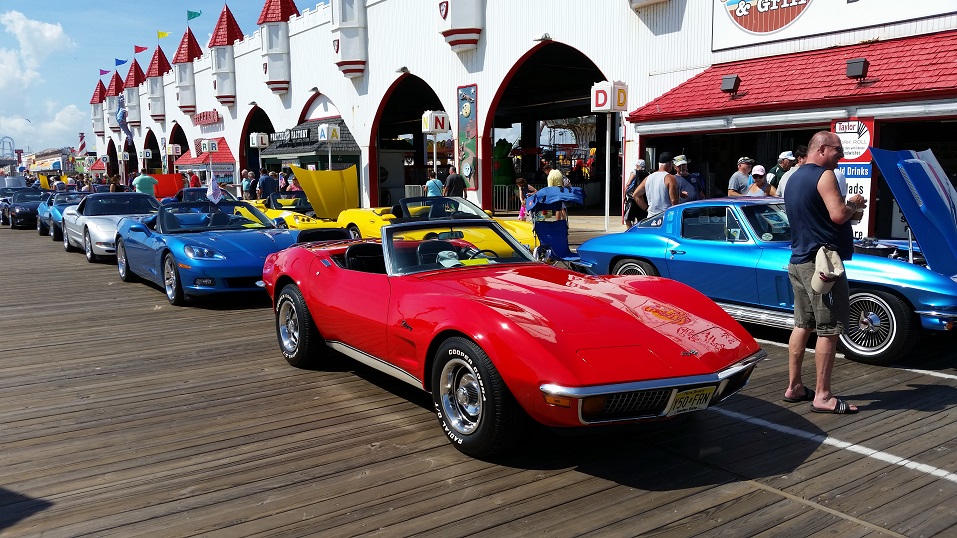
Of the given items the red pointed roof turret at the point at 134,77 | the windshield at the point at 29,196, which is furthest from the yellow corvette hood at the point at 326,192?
the red pointed roof turret at the point at 134,77

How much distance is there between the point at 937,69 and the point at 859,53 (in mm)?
1750

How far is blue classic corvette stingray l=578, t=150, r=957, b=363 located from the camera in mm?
5742

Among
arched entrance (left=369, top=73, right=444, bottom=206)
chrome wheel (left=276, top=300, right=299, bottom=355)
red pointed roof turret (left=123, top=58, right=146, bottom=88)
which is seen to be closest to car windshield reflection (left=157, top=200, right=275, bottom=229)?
chrome wheel (left=276, top=300, right=299, bottom=355)

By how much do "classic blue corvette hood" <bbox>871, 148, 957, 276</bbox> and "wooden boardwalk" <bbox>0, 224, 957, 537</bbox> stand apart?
0.90 metres

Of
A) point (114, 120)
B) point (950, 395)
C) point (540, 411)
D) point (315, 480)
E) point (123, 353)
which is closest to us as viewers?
point (540, 411)

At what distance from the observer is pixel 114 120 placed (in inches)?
2461

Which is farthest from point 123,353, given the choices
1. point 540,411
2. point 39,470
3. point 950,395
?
point 950,395

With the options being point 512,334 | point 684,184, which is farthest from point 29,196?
point 512,334

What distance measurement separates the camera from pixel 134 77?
56.1m

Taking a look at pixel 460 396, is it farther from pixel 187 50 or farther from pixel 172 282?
pixel 187 50

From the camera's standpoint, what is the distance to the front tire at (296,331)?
5707mm

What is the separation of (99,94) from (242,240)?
66240mm

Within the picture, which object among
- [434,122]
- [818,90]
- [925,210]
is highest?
[434,122]

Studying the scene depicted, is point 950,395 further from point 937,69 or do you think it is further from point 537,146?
point 537,146
